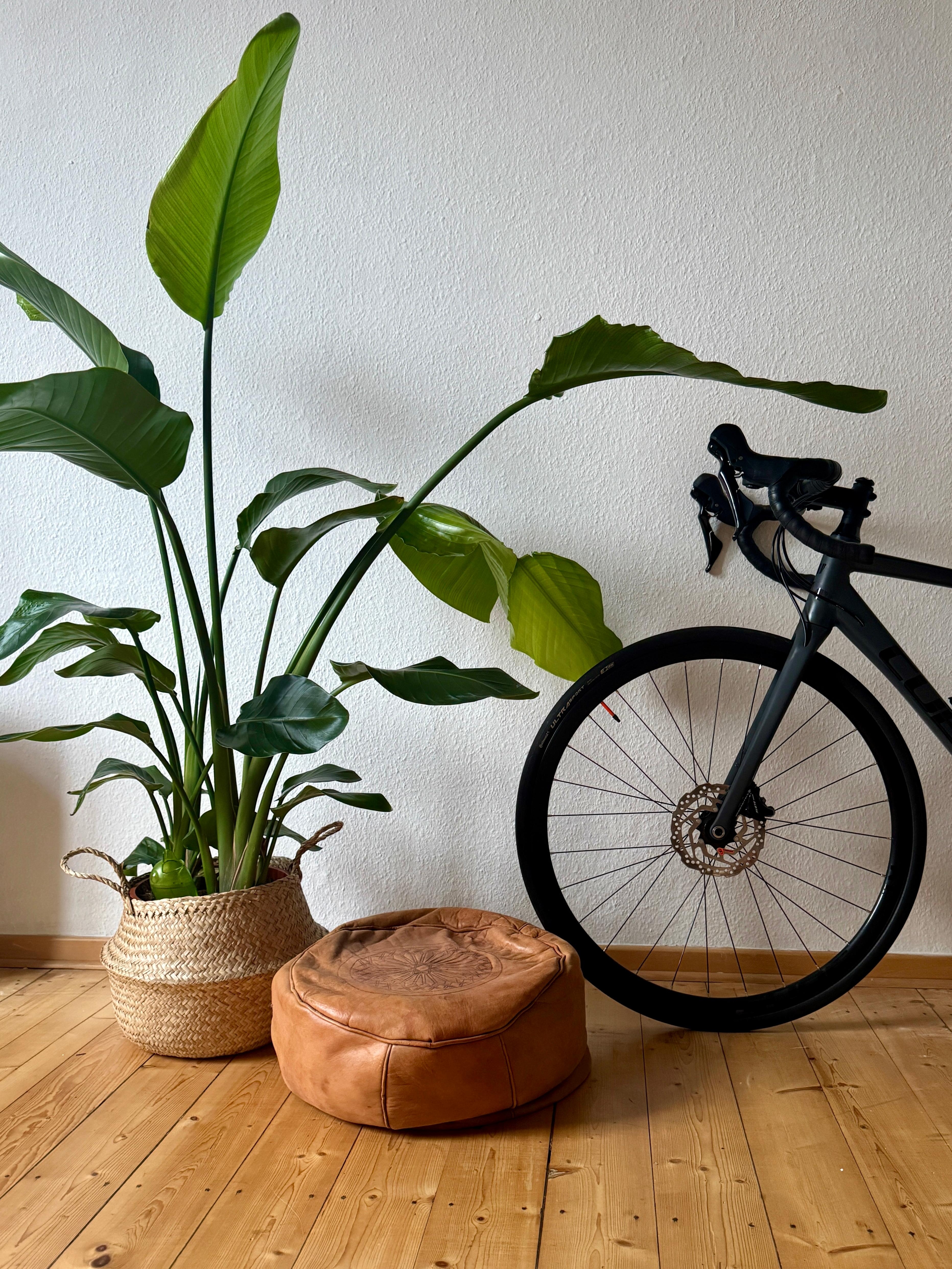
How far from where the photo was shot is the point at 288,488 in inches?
63.8

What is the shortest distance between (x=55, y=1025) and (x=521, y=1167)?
99cm

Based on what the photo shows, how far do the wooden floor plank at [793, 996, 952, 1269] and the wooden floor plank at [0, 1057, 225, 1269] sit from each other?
0.86 m

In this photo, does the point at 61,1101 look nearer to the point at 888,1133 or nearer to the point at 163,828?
the point at 163,828

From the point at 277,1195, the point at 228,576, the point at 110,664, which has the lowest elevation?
the point at 277,1195

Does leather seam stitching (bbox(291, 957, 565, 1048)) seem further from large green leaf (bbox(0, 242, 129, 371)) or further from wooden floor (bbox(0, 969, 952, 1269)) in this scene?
large green leaf (bbox(0, 242, 129, 371))

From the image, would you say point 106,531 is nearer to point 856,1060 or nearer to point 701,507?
A: point 701,507

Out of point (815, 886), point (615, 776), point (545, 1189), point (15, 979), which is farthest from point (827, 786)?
point (15, 979)

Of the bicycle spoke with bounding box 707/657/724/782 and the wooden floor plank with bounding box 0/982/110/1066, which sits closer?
the wooden floor plank with bounding box 0/982/110/1066

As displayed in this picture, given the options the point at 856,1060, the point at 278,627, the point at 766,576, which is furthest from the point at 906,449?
the point at 278,627

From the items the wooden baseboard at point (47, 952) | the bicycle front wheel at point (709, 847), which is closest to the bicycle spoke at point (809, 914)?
the bicycle front wheel at point (709, 847)

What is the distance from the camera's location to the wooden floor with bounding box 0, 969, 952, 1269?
45.3 inches

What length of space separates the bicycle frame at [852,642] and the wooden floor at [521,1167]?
1.47 feet

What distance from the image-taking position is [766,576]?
184 centimetres

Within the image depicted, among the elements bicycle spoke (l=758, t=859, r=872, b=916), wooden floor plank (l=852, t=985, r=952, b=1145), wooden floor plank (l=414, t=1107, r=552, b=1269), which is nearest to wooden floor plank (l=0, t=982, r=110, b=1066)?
wooden floor plank (l=414, t=1107, r=552, b=1269)
